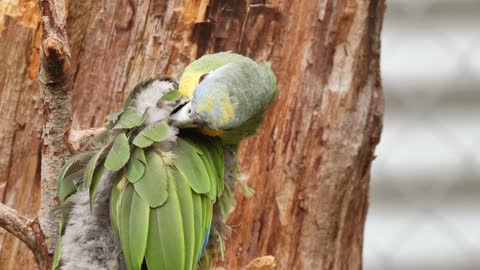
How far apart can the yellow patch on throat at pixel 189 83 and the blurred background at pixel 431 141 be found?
65.4 inches

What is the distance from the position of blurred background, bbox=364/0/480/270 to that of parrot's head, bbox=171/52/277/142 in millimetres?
1484

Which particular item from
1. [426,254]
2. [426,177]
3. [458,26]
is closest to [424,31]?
[458,26]

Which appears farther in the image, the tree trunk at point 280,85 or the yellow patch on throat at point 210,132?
the tree trunk at point 280,85

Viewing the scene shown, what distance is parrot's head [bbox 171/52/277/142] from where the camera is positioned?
2129 millimetres

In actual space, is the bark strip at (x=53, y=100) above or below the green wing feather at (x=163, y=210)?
above

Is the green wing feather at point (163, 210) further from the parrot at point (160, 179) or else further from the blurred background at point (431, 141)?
the blurred background at point (431, 141)

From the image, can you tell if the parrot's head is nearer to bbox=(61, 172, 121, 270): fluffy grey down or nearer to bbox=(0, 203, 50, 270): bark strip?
bbox=(61, 172, 121, 270): fluffy grey down

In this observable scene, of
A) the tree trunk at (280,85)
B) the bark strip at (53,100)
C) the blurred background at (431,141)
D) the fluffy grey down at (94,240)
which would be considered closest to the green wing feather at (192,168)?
the fluffy grey down at (94,240)

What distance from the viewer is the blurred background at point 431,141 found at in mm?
3793

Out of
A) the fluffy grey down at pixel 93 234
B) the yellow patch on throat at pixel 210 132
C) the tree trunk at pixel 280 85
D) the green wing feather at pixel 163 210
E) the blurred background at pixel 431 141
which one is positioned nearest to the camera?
the green wing feather at pixel 163 210

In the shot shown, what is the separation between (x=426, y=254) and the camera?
3.87 m

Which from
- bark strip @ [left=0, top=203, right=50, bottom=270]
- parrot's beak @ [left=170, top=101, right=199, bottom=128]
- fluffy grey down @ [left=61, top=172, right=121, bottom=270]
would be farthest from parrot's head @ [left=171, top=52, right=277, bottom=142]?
bark strip @ [left=0, top=203, right=50, bottom=270]

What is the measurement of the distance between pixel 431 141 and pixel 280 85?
1420 mm

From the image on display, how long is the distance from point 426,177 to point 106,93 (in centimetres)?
173
